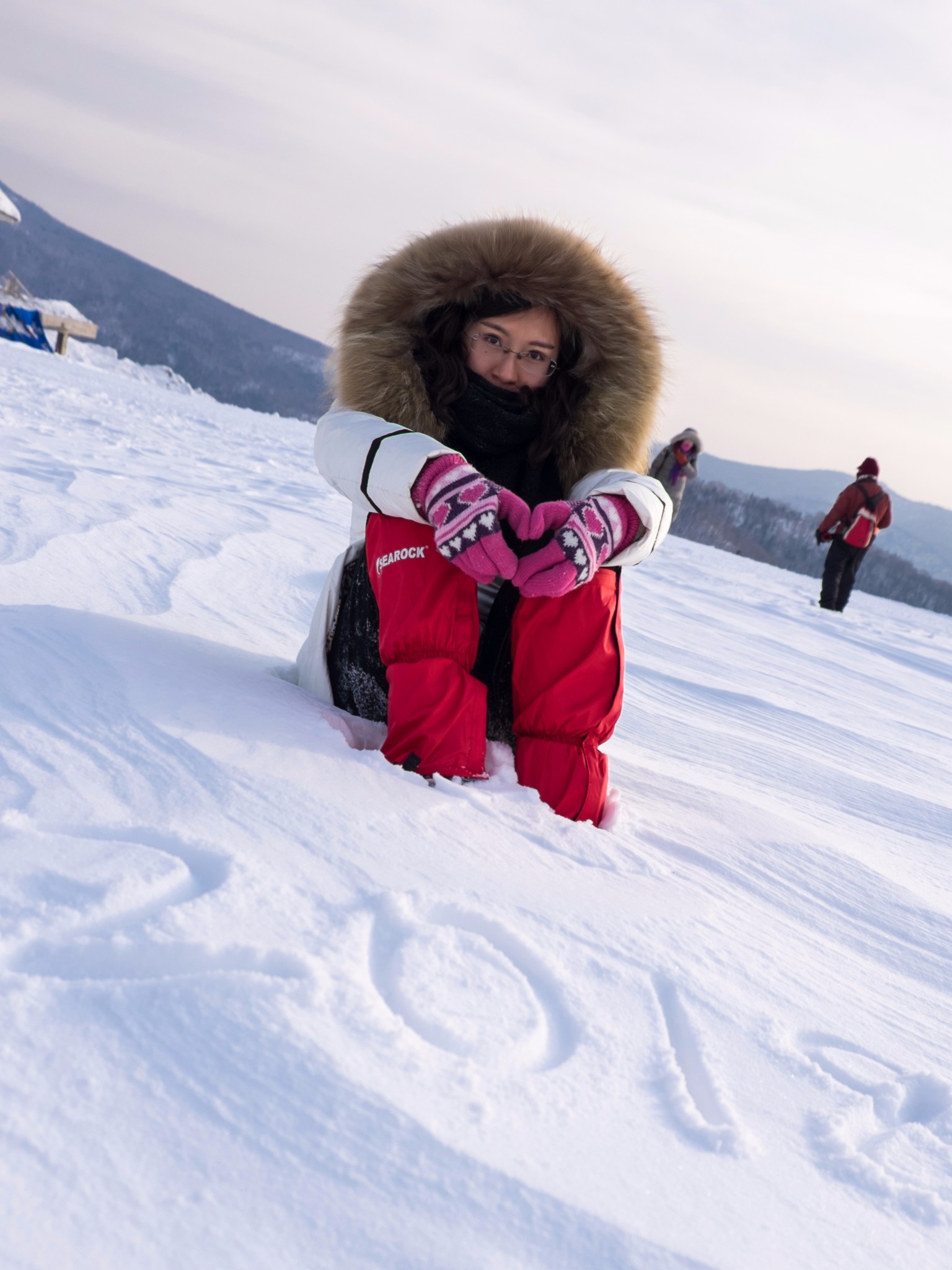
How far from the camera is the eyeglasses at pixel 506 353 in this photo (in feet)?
5.71

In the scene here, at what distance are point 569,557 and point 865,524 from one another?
6467 millimetres

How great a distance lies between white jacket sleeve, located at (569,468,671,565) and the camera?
1.49 m

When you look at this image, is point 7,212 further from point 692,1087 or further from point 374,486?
point 692,1087

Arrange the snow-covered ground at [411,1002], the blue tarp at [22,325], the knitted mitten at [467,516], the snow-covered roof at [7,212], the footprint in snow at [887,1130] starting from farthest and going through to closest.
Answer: the blue tarp at [22,325] < the snow-covered roof at [7,212] < the knitted mitten at [467,516] < the footprint in snow at [887,1130] < the snow-covered ground at [411,1002]

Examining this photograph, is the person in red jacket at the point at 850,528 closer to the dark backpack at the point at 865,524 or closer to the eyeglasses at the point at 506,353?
the dark backpack at the point at 865,524

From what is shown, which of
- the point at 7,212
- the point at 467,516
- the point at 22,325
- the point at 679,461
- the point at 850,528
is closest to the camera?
the point at 467,516

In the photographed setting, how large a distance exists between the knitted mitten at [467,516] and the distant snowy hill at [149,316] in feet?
172

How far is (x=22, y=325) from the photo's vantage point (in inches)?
615

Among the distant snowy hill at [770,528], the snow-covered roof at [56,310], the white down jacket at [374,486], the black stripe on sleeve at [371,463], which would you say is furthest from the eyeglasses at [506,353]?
the distant snowy hill at [770,528]

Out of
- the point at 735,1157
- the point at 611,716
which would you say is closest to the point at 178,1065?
the point at 735,1157

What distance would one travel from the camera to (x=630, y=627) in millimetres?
3568

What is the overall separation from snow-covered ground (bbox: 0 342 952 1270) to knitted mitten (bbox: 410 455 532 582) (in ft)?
1.03

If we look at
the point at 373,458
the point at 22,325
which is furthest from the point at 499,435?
the point at 22,325

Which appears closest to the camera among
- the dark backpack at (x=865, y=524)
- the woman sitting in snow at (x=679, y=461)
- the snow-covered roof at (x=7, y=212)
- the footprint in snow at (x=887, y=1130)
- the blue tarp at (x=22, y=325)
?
the footprint in snow at (x=887, y=1130)
